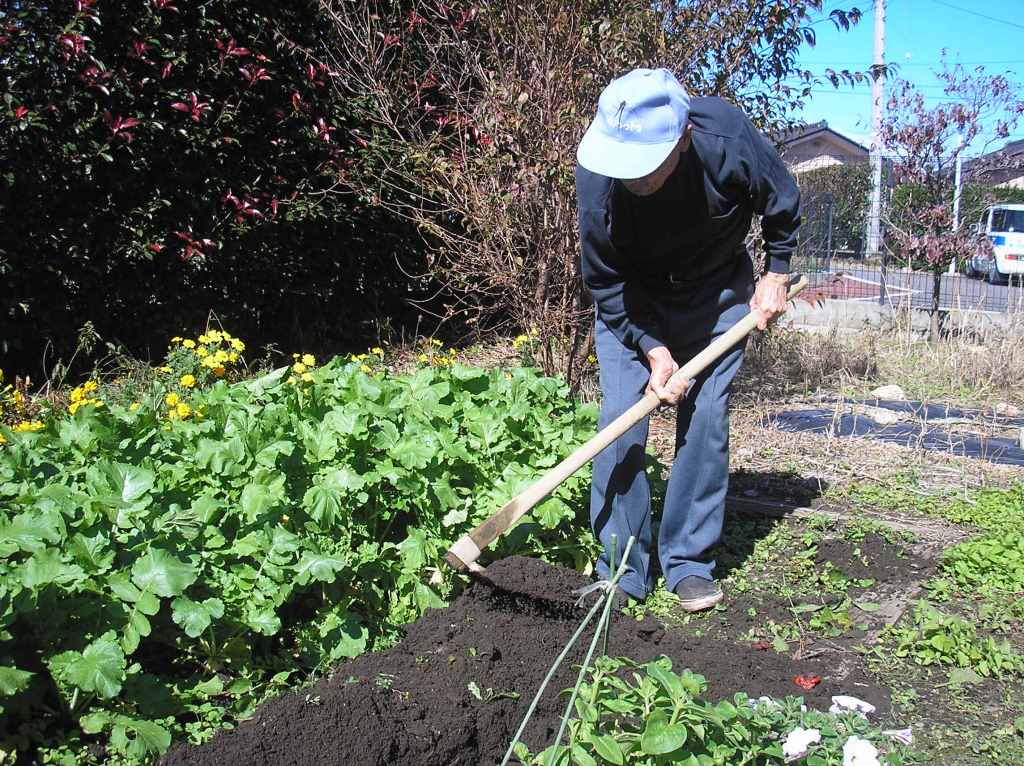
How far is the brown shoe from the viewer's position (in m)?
3.27

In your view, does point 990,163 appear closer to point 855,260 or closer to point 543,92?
point 855,260

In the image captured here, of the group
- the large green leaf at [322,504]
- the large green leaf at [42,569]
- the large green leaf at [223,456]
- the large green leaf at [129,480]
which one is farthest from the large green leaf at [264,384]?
the large green leaf at [42,569]

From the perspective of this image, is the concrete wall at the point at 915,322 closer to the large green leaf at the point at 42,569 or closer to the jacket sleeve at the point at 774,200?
the jacket sleeve at the point at 774,200

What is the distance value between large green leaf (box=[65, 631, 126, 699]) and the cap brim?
1.91 metres

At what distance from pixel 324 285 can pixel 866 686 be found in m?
5.43

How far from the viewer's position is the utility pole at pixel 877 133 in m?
9.86

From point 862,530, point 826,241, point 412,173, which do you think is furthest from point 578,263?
point 826,241

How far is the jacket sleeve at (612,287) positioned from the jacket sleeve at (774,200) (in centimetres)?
50

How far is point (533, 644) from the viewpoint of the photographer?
2.70 m

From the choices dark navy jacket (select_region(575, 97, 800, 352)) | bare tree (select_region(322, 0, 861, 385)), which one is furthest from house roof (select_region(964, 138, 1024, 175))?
dark navy jacket (select_region(575, 97, 800, 352))

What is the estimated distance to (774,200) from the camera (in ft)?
10.7

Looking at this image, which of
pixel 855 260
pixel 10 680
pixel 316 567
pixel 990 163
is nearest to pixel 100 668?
pixel 10 680

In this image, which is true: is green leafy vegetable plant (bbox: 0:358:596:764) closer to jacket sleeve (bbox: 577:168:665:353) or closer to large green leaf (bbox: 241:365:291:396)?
large green leaf (bbox: 241:365:291:396)

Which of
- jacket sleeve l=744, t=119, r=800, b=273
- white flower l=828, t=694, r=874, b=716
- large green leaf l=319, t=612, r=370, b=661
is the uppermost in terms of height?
jacket sleeve l=744, t=119, r=800, b=273
